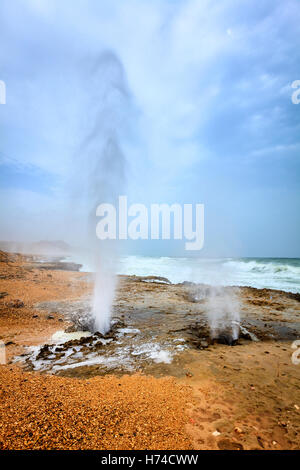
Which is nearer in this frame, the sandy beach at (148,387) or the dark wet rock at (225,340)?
the sandy beach at (148,387)

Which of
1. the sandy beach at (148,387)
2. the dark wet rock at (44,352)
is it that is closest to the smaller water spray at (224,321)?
the sandy beach at (148,387)

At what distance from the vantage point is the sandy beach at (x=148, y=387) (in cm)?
283

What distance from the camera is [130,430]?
2914 millimetres

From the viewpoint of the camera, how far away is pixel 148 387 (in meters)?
4.04

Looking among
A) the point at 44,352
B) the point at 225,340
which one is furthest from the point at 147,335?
the point at 44,352

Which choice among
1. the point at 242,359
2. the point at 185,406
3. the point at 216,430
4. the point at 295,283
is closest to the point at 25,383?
the point at 185,406

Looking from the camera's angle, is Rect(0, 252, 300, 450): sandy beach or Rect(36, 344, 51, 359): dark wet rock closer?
Rect(0, 252, 300, 450): sandy beach

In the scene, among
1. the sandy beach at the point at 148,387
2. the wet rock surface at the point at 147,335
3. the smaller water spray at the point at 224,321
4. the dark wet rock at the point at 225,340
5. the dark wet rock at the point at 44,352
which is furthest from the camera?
the smaller water spray at the point at 224,321

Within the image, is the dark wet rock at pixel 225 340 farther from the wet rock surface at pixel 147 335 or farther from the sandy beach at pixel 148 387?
the sandy beach at pixel 148 387

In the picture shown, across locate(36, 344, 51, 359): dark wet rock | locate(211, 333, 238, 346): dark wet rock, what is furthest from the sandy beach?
locate(211, 333, 238, 346): dark wet rock

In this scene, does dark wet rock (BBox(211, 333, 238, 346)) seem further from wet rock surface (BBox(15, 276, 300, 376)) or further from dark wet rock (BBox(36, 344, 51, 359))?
dark wet rock (BBox(36, 344, 51, 359))

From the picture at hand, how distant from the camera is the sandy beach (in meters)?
2.83
